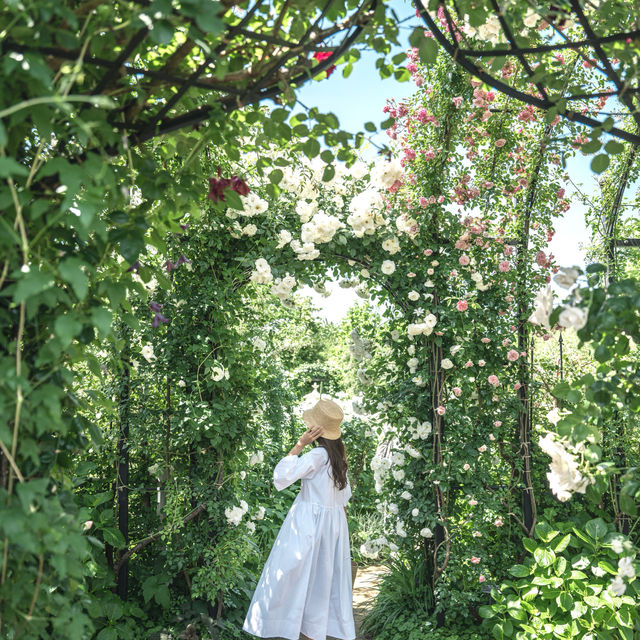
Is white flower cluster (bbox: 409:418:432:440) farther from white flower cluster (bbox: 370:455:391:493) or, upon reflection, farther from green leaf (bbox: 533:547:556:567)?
green leaf (bbox: 533:547:556:567)

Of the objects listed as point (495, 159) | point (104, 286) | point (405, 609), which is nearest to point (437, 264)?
point (495, 159)

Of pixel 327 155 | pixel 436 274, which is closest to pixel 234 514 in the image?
pixel 436 274

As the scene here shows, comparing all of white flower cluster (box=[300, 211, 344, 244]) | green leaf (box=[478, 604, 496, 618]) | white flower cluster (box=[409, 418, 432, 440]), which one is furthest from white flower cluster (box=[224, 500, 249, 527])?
white flower cluster (box=[300, 211, 344, 244])

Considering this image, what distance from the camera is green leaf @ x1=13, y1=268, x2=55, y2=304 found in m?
1.00

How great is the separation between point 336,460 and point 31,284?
2660 millimetres

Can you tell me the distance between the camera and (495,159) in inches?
133

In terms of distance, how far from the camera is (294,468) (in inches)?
133

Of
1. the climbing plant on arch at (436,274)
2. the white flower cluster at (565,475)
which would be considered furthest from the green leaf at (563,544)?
the white flower cluster at (565,475)

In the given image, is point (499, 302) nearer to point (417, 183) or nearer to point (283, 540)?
point (417, 183)

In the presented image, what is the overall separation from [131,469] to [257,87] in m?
2.82

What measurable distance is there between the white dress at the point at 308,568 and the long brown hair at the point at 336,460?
0.03 metres

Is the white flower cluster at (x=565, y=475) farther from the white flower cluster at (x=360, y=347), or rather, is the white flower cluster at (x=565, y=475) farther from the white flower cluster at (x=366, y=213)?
the white flower cluster at (x=360, y=347)

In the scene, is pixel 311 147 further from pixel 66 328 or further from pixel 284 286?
pixel 284 286

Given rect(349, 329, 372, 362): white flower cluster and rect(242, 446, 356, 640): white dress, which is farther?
rect(349, 329, 372, 362): white flower cluster
